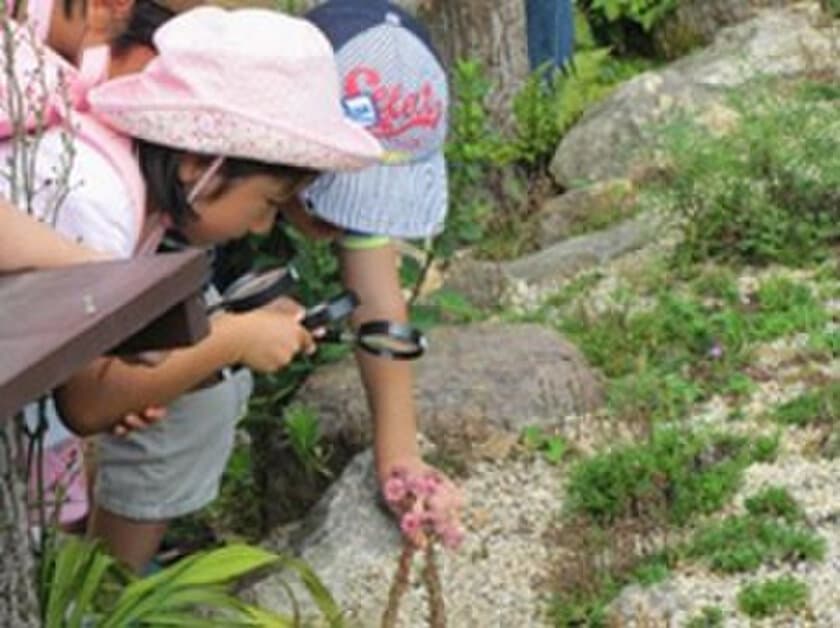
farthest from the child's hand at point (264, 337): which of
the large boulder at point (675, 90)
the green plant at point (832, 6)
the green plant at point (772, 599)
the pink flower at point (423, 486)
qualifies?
the green plant at point (832, 6)

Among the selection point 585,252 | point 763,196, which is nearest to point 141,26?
point 763,196

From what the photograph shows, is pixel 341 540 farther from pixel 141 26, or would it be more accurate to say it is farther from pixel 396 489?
pixel 141 26

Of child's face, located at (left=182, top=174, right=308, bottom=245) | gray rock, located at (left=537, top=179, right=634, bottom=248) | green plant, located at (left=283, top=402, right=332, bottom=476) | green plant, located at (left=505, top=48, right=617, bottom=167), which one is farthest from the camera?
green plant, located at (left=505, top=48, right=617, bottom=167)

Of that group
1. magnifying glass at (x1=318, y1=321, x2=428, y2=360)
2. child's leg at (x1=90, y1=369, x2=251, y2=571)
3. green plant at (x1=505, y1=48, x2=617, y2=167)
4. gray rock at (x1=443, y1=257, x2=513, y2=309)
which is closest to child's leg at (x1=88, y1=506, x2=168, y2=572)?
child's leg at (x1=90, y1=369, x2=251, y2=571)

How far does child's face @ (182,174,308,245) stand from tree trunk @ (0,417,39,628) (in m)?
0.83

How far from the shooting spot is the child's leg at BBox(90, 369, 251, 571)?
4605 mm

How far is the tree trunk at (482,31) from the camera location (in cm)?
937

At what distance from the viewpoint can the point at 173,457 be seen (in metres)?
4.67

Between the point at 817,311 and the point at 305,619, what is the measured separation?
6.20ft

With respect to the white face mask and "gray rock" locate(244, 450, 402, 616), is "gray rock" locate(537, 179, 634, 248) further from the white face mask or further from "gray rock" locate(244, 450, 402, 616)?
the white face mask

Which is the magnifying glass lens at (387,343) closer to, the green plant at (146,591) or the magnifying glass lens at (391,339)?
the magnifying glass lens at (391,339)

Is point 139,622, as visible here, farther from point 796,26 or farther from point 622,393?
point 796,26

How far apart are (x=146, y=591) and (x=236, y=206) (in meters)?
0.75

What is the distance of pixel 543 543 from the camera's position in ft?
16.2
